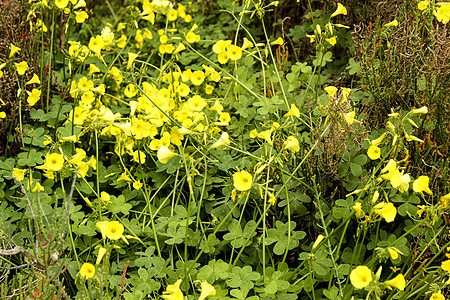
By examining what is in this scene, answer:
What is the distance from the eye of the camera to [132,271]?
7.15 ft

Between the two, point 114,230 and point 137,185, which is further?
point 137,185

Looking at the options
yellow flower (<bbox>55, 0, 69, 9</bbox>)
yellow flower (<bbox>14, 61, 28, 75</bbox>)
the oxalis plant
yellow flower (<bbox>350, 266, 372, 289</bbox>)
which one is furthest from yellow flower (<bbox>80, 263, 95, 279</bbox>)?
yellow flower (<bbox>55, 0, 69, 9</bbox>)

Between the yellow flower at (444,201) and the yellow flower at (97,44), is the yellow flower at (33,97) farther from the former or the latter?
the yellow flower at (444,201)

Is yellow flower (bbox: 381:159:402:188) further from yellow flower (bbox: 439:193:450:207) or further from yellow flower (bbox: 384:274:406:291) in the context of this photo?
yellow flower (bbox: 384:274:406:291)

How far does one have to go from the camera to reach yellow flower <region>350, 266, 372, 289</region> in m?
1.65

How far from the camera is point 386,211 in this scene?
69.7 inches

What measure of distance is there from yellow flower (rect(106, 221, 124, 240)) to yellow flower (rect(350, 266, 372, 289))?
2.80ft

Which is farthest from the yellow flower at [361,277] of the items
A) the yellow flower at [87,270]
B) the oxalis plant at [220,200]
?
the yellow flower at [87,270]

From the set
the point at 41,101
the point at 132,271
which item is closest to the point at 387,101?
the point at 132,271

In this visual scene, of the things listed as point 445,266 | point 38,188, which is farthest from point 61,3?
point 445,266

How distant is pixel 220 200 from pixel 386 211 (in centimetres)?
95

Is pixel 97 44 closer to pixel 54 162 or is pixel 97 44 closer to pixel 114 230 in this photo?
pixel 54 162

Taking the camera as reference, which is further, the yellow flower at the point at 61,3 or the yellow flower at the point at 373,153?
the yellow flower at the point at 61,3

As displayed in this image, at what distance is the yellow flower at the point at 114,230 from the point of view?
1871mm
